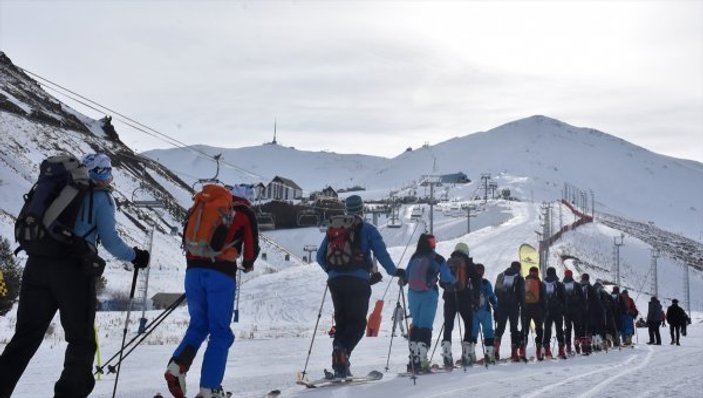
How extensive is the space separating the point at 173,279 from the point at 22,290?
55351 mm

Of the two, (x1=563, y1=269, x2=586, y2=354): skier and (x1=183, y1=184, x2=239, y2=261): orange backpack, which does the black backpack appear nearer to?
(x1=183, y1=184, x2=239, y2=261): orange backpack

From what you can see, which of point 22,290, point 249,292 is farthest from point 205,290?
point 249,292

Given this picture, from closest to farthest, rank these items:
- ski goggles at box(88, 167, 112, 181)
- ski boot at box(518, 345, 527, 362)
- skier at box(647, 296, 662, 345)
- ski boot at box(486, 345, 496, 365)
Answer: ski goggles at box(88, 167, 112, 181), ski boot at box(486, 345, 496, 365), ski boot at box(518, 345, 527, 362), skier at box(647, 296, 662, 345)

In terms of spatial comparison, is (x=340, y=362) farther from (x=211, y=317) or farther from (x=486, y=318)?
(x=486, y=318)

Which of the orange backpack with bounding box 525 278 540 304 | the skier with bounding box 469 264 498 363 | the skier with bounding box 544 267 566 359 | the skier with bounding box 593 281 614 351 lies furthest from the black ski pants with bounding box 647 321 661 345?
the skier with bounding box 469 264 498 363

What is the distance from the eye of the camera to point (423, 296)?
10.6 metres

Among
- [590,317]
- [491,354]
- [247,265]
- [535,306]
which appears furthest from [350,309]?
[590,317]

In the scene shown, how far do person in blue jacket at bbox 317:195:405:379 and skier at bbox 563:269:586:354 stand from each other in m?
9.43

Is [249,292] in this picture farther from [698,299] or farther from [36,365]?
[698,299]

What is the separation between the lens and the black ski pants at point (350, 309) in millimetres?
8734

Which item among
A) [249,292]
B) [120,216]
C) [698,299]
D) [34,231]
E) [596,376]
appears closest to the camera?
[34,231]

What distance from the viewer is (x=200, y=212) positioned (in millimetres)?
6629

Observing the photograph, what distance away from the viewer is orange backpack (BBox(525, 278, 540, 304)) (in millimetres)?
15242

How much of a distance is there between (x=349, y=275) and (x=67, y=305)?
3.69 m
